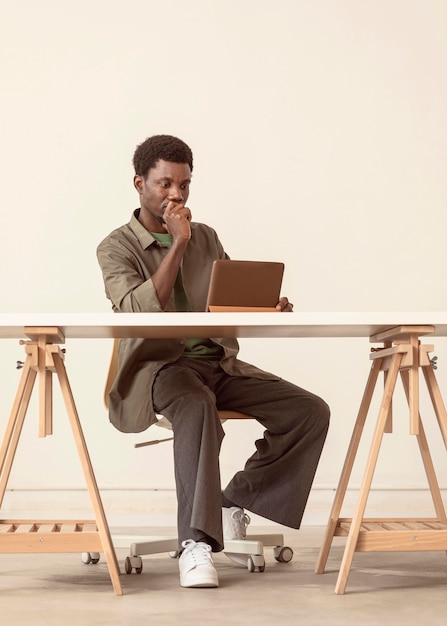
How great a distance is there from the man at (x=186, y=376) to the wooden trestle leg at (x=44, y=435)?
0.88 ft

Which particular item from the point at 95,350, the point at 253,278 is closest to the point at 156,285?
the point at 253,278

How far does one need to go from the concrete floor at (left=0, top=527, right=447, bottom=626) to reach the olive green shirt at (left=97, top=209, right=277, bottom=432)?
0.45 metres

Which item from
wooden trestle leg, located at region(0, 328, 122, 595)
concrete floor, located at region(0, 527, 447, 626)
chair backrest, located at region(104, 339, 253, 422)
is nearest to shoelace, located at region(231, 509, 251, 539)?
concrete floor, located at region(0, 527, 447, 626)

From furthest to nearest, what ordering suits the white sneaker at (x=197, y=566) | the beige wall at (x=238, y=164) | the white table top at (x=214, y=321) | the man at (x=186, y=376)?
the beige wall at (x=238, y=164), the man at (x=186, y=376), the white sneaker at (x=197, y=566), the white table top at (x=214, y=321)

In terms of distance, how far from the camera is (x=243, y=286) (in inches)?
86.1

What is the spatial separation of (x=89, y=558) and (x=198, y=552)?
568 millimetres

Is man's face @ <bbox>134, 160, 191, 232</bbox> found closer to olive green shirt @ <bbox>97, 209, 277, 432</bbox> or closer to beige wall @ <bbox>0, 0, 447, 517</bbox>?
olive green shirt @ <bbox>97, 209, 277, 432</bbox>

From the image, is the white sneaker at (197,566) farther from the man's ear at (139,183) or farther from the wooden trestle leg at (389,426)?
the man's ear at (139,183)

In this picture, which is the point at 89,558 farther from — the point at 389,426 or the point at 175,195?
the point at 175,195

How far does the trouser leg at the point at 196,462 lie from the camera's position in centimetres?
220

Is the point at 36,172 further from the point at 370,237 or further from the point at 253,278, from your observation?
the point at 253,278

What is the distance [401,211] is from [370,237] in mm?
169

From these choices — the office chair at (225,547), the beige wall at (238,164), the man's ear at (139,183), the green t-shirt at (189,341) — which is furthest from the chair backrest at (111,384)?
the beige wall at (238,164)

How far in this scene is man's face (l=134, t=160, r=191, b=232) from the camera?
2646mm
